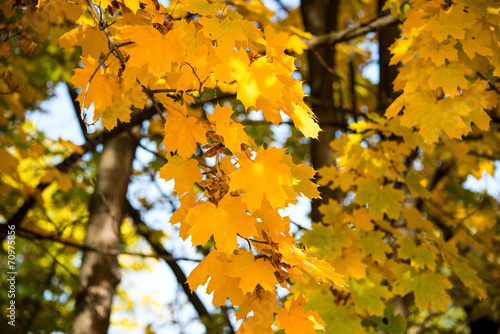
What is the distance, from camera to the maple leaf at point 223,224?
1412 millimetres

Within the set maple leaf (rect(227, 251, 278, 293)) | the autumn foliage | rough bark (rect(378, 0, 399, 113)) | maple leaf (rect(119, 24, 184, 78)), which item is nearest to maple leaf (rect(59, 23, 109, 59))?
the autumn foliage

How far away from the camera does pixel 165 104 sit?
1.81 m

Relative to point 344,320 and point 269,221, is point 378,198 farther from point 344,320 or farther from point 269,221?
point 269,221

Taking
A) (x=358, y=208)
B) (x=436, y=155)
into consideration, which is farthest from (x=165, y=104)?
(x=436, y=155)

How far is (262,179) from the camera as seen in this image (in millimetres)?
1425

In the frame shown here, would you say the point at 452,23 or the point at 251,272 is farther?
the point at 452,23

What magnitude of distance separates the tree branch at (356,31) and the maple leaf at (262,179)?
2.49 m

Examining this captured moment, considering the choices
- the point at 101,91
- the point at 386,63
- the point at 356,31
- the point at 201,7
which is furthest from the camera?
the point at 386,63

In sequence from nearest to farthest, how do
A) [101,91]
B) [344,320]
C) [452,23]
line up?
[101,91]
[452,23]
[344,320]

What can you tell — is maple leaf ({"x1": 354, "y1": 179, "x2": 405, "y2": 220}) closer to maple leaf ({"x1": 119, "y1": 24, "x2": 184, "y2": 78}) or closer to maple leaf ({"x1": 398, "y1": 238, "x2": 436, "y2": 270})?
maple leaf ({"x1": 398, "y1": 238, "x2": 436, "y2": 270})

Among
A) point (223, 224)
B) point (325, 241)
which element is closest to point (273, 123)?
point (223, 224)

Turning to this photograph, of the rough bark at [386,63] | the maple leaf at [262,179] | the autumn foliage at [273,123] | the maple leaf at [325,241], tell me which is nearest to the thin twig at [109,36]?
the autumn foliage at [273,123]

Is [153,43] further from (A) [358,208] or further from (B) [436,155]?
(B) [436,155]

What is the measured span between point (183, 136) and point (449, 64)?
1.59m
